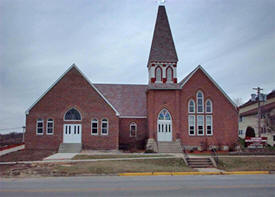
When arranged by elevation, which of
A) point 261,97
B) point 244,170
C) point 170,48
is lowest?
point 244,170

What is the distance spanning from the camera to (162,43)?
1307 inches

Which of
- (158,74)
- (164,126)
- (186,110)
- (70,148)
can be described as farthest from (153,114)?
(70,148)

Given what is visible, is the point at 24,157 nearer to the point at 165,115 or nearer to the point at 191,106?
the point at 165,115

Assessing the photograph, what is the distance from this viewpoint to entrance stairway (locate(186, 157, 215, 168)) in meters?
19.4

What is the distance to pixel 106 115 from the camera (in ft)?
97.9

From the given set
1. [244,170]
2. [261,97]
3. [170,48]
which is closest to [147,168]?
[244,170]

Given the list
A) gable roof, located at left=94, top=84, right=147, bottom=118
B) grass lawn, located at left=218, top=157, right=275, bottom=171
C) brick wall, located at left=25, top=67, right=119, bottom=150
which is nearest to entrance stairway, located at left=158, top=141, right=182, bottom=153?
brick wall, located at left=25, top=67, right=119, bottom=150

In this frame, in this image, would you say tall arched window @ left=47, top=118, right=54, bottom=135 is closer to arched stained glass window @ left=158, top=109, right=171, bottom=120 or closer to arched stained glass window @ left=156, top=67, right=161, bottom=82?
arched stained glass window @ left=158, top=109, right=171, bottom=120

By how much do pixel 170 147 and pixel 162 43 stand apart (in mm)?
12371

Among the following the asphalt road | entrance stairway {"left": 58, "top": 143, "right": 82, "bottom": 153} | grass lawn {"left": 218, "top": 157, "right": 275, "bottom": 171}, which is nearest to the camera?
the asphalt road

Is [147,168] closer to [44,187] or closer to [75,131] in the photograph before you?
[44,187]

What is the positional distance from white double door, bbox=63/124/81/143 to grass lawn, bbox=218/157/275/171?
15.2 meters

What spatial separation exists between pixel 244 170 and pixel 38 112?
21.0 m

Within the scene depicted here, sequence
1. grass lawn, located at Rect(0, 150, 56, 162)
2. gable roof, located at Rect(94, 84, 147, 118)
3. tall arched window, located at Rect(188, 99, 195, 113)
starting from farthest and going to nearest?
gable roof, located at Rect(94, 84, 147, 118) → tall arched window, located at Rect(188, 99, 195, 113) → grass lawn, located at Rect(0, 150, 56, 162)
